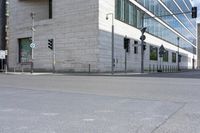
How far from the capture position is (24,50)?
55094 mm

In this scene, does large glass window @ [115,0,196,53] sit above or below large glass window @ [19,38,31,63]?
above

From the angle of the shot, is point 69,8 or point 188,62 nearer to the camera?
point 69,8

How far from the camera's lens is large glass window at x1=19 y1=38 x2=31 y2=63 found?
54156 mm

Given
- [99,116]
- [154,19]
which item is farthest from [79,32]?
[99,116]

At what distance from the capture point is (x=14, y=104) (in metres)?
10.5

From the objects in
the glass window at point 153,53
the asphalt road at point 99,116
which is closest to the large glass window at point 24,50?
the glass window at point 153,53

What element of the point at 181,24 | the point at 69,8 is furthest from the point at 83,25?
the point at 181,24

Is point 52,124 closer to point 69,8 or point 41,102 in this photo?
point 41,102

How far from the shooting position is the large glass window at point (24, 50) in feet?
178

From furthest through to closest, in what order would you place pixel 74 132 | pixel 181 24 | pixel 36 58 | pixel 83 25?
pixel 181 24
pixel 36 58
pixel 83 25
pixel 74 132

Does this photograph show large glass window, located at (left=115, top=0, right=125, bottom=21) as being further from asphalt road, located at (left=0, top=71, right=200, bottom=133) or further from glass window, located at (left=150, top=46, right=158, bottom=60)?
asphalt road, located at (left=0, top=71, right=200, bottom=133)

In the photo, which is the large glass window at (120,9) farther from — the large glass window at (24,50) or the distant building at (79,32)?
the large glass window at (24,50)

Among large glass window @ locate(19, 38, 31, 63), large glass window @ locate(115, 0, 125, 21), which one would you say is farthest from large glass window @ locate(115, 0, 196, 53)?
large glass window @ locate(19, 38, 31, 63)

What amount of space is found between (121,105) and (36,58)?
141 ft
